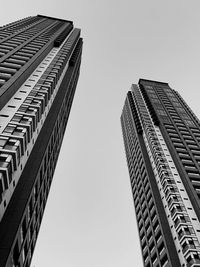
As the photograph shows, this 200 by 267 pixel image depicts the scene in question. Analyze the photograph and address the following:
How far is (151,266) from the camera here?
56062mm

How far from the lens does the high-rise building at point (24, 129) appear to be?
33.5 meters

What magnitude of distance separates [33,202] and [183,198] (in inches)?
1037

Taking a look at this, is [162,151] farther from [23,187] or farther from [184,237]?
[23,187]

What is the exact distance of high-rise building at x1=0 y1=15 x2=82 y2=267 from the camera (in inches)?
1318

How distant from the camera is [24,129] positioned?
3775cm

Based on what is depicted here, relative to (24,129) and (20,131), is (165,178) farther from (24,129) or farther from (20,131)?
(20,131)

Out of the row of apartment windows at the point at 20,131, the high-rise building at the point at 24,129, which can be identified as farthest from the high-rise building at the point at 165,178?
the row of apartment windows at the point at 20,131

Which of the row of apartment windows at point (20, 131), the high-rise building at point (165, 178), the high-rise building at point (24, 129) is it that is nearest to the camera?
the row of apartment windows at point (20, 131)

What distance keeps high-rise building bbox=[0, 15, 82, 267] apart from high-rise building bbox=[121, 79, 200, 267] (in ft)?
69.5

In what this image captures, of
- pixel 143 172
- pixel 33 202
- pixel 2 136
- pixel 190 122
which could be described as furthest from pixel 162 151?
pixel 2 136

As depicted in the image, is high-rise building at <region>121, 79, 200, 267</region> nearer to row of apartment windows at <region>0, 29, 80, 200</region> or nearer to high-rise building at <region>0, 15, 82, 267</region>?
high-rise building at <region>0, 15, 82, 267</region>

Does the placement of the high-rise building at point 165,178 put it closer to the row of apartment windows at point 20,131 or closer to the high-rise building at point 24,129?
the high-rise building at point 24,129

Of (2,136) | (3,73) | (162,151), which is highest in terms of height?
(162,151)

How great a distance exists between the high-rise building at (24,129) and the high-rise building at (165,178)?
69.5 feet
